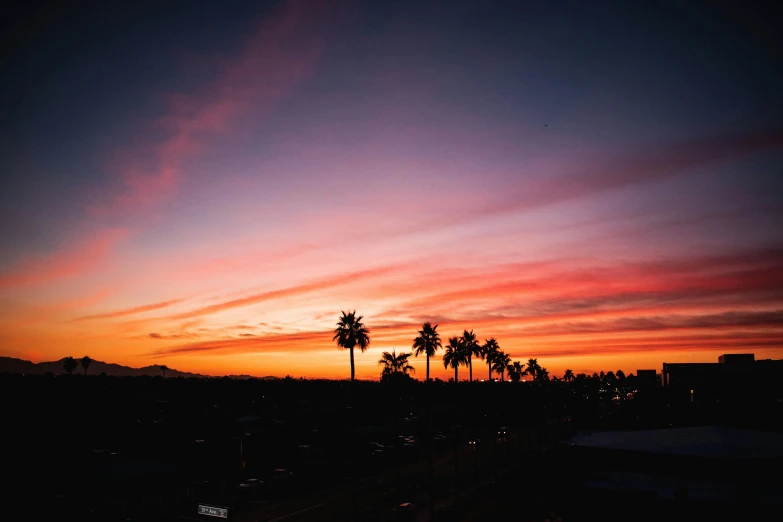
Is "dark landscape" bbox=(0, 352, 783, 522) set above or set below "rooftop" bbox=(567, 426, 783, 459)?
below

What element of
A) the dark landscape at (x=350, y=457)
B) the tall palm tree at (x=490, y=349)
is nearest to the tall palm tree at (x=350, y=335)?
the dark landscape at (x=350, y=457)

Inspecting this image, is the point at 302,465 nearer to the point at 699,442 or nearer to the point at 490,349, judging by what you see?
the point at 699,442

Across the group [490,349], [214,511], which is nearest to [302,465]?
[214,511]

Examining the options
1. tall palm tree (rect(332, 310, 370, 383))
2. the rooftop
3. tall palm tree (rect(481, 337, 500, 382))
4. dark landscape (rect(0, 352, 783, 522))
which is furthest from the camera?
tall palm tree (rect(481, 337, 500, 382))

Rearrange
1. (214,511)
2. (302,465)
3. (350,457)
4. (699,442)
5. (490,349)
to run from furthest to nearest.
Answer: (490,349)
(350,457)
(302,465)
(214,511)
(699,442)

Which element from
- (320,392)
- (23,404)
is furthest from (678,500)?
(320,392)

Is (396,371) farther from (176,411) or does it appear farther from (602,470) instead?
(602,470)

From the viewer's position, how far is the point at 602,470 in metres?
20.0

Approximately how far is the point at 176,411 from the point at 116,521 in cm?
4652

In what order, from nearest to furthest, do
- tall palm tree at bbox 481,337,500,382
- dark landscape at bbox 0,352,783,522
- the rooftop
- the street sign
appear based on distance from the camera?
1. the rooftop
2. dark landscape at bbox 0,352,783,522
3. the street sign
4. tall palm tree at bbox 481,337,500,382

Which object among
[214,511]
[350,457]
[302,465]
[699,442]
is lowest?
[350,457]

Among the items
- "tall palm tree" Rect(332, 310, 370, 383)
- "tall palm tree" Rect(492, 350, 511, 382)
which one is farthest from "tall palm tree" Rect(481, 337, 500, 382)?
"tall palm tree" Rect(332, 310, 370, 383)

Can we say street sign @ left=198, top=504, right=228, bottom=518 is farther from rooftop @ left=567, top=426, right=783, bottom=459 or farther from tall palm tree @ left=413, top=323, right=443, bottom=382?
tall palm tree @ left=413, top=323, right=443, bottom=382

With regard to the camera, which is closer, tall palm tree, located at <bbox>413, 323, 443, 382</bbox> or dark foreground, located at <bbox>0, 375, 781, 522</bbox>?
dark foreground, located at <bbox>0, 375, 781, 522</bbox>
